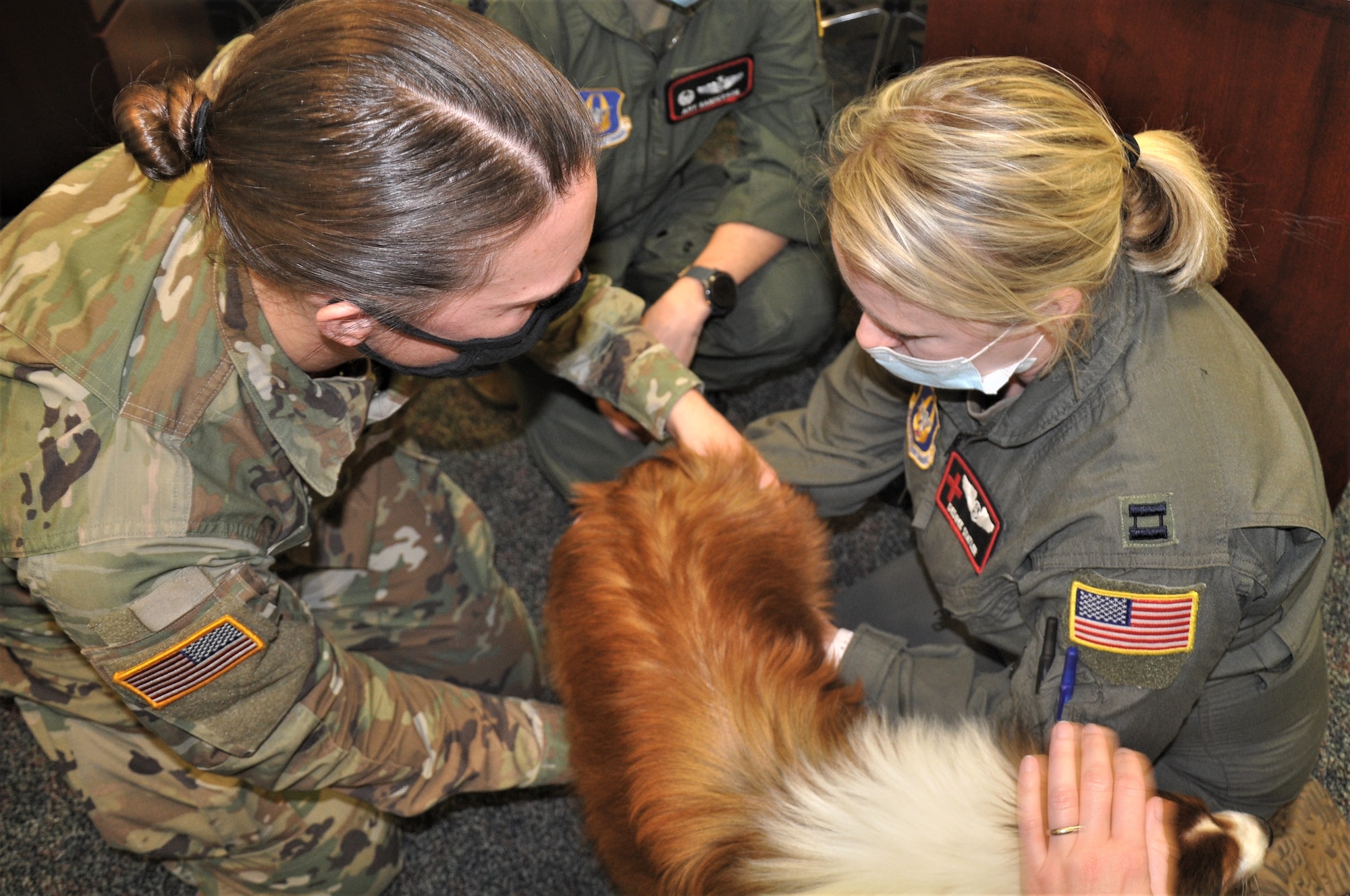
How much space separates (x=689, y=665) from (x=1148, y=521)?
19.5 inches

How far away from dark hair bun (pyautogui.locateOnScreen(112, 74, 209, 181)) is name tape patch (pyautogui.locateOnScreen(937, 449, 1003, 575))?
0.93 m

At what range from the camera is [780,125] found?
1949 millimetres

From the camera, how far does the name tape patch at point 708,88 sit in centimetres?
184

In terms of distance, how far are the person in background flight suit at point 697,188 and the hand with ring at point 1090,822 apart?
1.01 m

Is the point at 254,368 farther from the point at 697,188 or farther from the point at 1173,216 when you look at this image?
the point at 697,188

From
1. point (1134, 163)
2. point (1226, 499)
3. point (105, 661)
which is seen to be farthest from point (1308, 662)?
point (105, 661)

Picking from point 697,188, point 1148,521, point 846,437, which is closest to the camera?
point 1148,521

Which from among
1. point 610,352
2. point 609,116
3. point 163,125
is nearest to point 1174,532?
point 610,352

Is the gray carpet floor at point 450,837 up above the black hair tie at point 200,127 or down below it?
below

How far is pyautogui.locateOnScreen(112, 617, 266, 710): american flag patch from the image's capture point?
1.02 meters

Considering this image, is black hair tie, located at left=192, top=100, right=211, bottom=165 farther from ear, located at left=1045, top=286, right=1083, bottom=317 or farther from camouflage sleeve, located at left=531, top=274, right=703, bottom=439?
ear, located at left=1045, top=286, right=1083, bottom=317

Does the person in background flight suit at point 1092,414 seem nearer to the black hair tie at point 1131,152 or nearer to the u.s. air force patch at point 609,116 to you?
the black hair tie at point 1131,152

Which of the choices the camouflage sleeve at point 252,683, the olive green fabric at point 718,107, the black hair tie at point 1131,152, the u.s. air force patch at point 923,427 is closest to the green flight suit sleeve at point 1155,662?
the u.s. air force patch at point 923,427

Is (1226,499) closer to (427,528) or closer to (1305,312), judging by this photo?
(1305,312)
